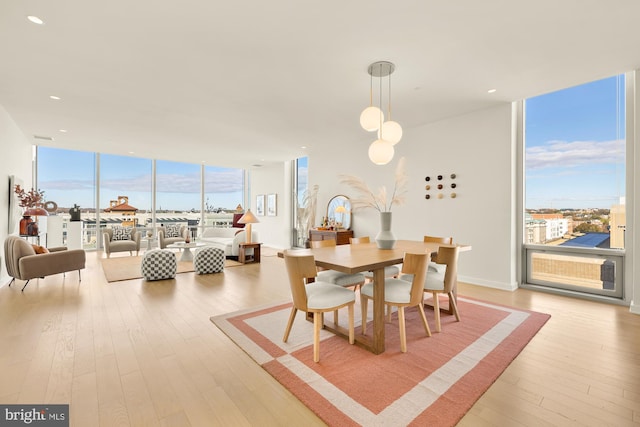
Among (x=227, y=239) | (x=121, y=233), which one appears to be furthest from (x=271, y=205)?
(x=121, y=233)

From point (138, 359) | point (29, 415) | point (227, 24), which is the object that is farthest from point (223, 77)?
point (29, 415)

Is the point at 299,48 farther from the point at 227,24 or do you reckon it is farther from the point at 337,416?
the point at 337,416

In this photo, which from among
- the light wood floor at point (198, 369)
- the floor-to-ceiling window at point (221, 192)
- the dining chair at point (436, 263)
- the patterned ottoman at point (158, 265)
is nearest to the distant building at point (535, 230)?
the light wood floor at point (198, 369)

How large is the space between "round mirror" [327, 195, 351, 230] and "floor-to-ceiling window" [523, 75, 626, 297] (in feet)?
10.9

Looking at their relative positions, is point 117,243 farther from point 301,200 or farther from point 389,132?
point 389,132

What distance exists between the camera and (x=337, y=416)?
1647mm

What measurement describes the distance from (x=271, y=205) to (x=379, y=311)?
769 centimetres

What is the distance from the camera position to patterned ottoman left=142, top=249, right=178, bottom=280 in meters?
4.77

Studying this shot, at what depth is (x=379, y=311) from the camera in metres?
2.40

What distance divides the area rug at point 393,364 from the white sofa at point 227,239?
11.6 ft

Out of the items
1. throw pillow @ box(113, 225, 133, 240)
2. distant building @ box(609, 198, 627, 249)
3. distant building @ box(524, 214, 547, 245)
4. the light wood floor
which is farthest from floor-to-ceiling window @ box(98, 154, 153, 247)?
distant building @ box(609, 198, 627, 249)

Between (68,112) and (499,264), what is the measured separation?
23.6 ft

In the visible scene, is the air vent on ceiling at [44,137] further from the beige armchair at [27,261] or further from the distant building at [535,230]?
the distant building at [535,230]

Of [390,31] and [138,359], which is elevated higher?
[390,31]
